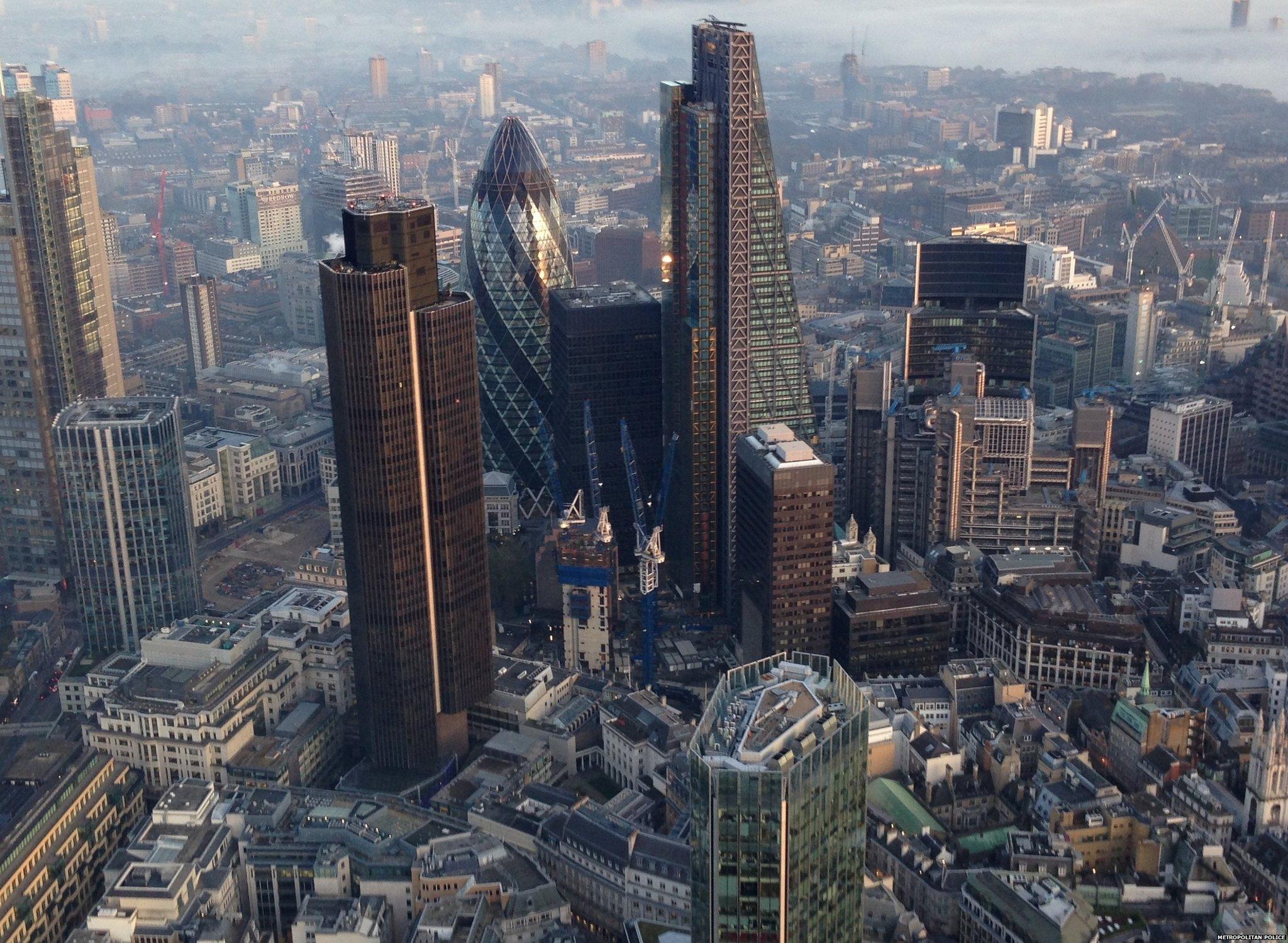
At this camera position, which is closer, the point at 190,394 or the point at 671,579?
the point at 671,579

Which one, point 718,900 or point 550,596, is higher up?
point 718,900

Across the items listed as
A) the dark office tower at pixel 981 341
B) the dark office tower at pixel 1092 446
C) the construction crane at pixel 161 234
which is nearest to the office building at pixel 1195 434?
the dark office tower at pixel 981 341

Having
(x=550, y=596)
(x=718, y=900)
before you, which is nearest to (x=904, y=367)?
(x=550, y=596)

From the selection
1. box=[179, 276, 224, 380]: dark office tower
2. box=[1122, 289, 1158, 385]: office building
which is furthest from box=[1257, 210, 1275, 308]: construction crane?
box=[179, 276, 224, 380]: dark office tower

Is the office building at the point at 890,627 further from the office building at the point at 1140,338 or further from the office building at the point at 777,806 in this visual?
the office building at the point at 1140,338

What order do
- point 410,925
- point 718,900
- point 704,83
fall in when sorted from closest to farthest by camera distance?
point 718,900 → point 410,925 → point 704,83

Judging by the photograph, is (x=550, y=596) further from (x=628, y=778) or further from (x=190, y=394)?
(x=190, y=394)

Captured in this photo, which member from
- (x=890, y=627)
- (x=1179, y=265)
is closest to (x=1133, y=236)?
(x=1179, y=265)

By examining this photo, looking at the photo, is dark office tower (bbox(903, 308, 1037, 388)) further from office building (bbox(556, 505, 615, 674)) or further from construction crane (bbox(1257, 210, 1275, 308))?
construction crane (bbox(1257, 210, 1275, 308))
